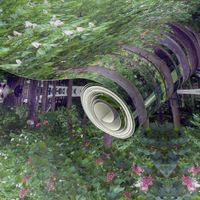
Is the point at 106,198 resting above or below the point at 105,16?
below

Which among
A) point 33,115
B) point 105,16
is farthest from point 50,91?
point 105,16

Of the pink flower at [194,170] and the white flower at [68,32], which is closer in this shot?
the white flower at [68,32]

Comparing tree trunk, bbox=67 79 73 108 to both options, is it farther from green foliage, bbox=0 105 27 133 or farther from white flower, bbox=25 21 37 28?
white flower, bbox=25 21 37 28

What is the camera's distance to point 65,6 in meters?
2.82

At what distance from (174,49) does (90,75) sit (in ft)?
1.99

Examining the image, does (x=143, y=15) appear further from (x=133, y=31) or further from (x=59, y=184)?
(x=59, y=184)

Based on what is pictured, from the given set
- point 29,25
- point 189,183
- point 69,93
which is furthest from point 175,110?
point 29,25

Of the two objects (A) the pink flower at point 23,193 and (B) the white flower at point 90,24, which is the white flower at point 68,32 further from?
(A) the pink flower at point 23,193

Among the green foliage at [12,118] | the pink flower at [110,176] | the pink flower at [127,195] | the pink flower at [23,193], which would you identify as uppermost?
the green foliage at [12,118]

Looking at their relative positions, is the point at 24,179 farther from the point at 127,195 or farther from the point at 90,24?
the point at 90,24

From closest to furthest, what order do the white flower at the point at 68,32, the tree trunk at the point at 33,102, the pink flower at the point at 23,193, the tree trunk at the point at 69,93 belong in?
1. the white flower at the point at 68,32
2. the pink flower at the point at 23,193
3. the tree trunk at the point at 69,93
4. the tree trunk at the point at 33,102

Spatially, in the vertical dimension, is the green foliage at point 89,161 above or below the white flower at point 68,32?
below

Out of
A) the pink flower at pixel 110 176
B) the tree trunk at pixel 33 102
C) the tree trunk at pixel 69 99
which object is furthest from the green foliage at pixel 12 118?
the pink flower at pixel 110 176

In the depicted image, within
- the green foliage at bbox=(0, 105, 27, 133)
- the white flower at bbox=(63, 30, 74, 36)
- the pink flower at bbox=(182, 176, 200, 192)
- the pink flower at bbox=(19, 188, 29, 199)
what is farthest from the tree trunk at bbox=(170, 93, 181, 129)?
the green foliage at bbox=(0, 105, 27, 133)
